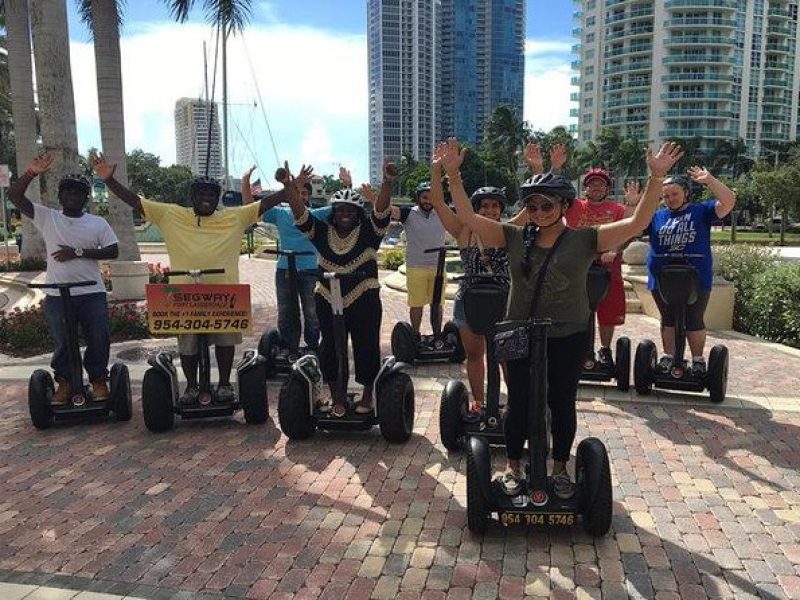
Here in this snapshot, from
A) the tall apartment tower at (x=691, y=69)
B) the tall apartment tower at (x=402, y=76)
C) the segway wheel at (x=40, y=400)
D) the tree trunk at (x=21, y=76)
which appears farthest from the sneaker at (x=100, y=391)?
the tall apartment tower at (x=691, y=69)

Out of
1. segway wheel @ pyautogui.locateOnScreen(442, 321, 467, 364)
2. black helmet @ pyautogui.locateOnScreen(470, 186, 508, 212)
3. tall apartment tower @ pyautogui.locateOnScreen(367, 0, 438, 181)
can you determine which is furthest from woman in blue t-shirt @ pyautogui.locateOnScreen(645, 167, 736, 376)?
tall apartment tower @ pyautogui.locateOnScreen(367, 0, 438, 181)

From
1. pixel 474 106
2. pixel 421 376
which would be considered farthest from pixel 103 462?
pixel 474 106

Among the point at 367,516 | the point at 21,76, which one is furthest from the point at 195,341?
the point at 21,76

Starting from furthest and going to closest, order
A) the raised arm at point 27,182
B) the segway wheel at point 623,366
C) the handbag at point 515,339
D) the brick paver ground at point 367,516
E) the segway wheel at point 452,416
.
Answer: the segway wheel at point 623,366 → the raised arm at point 27,182 → the segway wheel at point 452,416 → the handbag at point 515,339 → the brick paver ground at point 367,516

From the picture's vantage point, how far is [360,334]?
17.0 ft

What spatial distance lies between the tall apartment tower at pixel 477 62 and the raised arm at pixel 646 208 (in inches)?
3957

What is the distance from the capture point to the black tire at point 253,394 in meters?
5.70

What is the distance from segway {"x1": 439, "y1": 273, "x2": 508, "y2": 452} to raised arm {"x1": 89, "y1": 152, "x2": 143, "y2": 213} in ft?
9.33

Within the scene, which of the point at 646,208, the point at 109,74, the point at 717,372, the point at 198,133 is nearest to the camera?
the point at 646,208

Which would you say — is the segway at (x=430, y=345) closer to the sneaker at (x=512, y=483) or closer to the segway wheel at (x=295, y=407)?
the segway wheel at (x=295, y=407)

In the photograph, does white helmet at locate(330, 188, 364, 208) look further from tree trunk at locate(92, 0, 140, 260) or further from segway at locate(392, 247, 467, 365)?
tree trunk at locate(92, 0, 140, 260)

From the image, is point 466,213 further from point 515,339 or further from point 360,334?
point 360,334

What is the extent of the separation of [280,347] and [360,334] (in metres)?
2.47

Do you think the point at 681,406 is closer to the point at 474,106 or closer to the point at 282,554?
the point at 282,554
